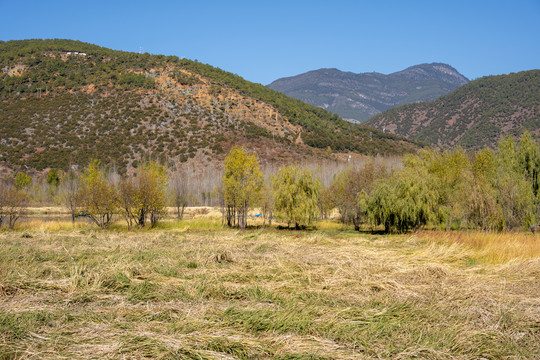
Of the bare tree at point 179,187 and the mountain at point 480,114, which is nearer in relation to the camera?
the bare tree at point 179,187

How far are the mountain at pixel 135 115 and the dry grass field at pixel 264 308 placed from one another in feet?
174

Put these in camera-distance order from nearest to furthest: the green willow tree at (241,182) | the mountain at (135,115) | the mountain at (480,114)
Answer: the green willow tree at (241,182), the mountain at (135,115), the mountain at (480,114)

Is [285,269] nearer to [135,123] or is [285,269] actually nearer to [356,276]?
[356,276]

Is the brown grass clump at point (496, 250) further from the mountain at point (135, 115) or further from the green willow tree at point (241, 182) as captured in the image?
the mountain at point (135, 115)

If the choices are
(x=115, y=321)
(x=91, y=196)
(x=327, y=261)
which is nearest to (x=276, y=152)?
(x=91, y=196)

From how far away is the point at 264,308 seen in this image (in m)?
6.33

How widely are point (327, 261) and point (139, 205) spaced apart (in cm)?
1871

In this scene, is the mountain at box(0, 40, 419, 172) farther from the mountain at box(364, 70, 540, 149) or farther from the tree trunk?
the tree trunk

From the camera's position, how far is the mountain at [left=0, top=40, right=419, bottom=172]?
61.4 m

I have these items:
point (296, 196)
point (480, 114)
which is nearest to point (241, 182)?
point (296, 196)

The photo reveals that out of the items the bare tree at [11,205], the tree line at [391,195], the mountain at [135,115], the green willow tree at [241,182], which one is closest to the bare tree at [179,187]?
the mountain at [135,115]

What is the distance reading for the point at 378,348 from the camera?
16.3ft

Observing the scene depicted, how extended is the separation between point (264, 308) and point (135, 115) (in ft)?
228

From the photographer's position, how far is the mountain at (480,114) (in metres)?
94.4
